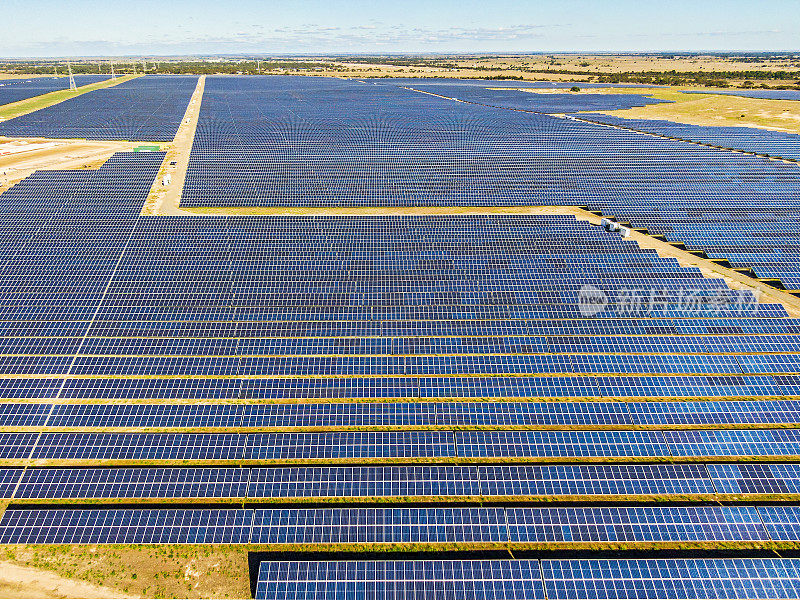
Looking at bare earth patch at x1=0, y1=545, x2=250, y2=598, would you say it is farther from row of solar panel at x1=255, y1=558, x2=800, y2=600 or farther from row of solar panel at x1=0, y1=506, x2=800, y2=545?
row of solar panel at x1=255, y1=558, x2=800, y2=600

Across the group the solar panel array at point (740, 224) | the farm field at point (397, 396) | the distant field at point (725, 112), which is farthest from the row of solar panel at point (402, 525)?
the distant field at point (725, 112)

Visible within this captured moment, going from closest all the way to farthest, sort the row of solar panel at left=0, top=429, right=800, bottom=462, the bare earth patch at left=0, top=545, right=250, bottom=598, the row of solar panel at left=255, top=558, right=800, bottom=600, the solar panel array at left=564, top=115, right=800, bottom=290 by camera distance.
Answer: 1. the row of solar panel at left=255, top=558, right=800, bottom=600
2. the bare earth patch at left=0, top=545, right=250, bottom=598
3. the row of solar panel at left=0, top=429, right=800, bottom=462
4. the solar panel array at left=564, top=115, right=800, bottom=290

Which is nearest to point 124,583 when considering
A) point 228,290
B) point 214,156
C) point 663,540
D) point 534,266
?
point 228,290

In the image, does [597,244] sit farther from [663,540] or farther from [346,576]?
[346,576]

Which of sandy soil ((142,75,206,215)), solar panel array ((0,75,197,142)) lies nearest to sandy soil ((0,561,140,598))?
sandy soil ((142,75,206,215))

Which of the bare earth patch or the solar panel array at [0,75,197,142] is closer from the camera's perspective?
the bare earth patch

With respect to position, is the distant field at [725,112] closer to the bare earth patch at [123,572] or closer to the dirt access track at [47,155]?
the dirt access track at [47,155]
